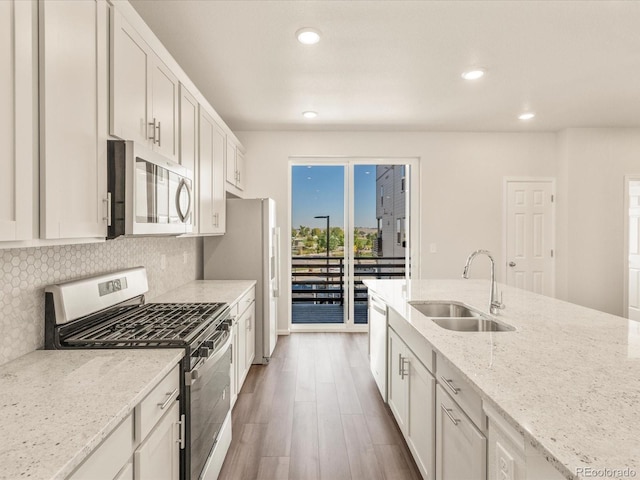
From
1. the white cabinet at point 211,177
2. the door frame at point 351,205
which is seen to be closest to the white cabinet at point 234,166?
the white cabinet at point 211,177

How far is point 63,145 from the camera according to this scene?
125cm

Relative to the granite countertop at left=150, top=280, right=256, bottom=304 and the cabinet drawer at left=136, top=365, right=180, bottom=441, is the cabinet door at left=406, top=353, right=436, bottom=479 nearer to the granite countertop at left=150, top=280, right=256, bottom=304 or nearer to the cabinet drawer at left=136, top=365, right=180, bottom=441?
the cabinet drawer at left=136, top=365, right=180, bottom=441

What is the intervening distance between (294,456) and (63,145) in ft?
6.62

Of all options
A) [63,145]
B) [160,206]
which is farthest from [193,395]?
[63,145]

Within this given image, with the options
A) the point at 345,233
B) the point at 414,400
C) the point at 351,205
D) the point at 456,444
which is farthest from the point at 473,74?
the point at 456,444

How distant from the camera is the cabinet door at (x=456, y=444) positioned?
1.22m

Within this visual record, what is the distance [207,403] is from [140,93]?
5.12ft

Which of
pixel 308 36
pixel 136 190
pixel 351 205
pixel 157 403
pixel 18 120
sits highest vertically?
pixel 308 36

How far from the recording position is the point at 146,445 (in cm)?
123

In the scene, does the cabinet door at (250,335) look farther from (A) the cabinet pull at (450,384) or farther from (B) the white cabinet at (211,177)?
(A) the cabinet pull at (450,384)

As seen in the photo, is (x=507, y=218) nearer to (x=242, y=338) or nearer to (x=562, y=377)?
(x=242, y=338)

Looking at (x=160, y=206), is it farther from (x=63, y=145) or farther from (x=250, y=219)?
(x=250, y=219)

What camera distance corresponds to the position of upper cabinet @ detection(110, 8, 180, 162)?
5.24 feet

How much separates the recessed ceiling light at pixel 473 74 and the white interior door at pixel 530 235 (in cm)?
221
